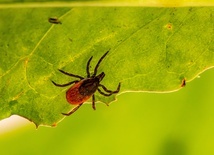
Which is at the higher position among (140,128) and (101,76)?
(101,76)

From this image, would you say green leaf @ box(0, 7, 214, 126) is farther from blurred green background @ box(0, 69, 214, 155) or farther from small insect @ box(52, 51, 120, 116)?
blurred green background @ box(0, 69, 214, 155)

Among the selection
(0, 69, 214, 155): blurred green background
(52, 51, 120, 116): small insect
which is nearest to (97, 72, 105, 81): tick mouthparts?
(52, 51, 120, 116): small insect

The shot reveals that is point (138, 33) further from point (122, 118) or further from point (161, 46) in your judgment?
point (122, 118)

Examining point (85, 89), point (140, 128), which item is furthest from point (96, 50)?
point (140, 128)

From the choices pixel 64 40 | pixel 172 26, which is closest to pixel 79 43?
pixel 64 40

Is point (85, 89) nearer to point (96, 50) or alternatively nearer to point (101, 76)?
point (101, 76)

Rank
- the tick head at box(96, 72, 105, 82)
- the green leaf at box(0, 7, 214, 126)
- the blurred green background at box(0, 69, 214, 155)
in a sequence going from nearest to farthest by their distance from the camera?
→ 1. the green leaf at box(0, 7, 214, 126)
2. the tick head at box(96, 72, 105, 82)
3. the blurred green background at box(0, 69, 214, 155)
